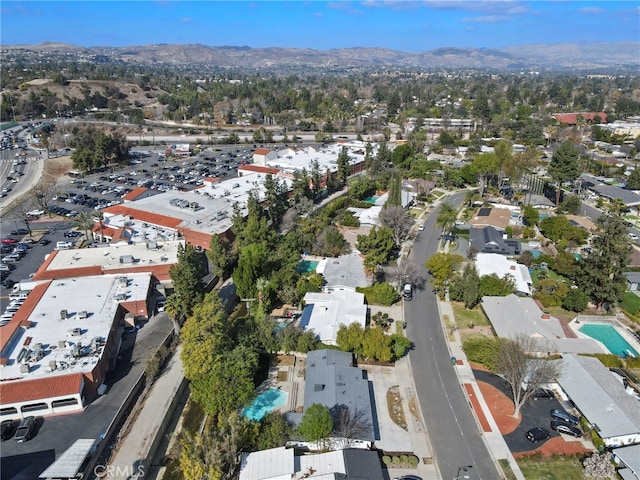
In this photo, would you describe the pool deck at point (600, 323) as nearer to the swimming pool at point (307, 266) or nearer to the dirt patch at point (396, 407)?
the dirt patch at point (396, 407)

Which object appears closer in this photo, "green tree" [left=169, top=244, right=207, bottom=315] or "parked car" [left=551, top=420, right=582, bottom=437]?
"parked car" [left=551, top=420, right=582, bottom=437]

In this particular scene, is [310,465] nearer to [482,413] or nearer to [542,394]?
[482,413]

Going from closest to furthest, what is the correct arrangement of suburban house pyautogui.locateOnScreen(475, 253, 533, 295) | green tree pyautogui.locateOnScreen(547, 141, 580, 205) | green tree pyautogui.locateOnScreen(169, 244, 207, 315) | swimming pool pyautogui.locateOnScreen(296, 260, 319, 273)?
green tree pyautogui.locateOnScreen(169, 244, 207, 315)
suburban house pyautogui.locateOnScreen(475, 253, 533, 295)
swimming pool pyautogui.locateOnScreen(296, 260, 319, 273)
green tree pyautogui.locateOnScreen(547, 141, 580, 205)

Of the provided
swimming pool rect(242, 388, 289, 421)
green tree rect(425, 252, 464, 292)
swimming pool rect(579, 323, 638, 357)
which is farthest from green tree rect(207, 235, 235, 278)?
swimming pool rect(579, 323, 638, 357)

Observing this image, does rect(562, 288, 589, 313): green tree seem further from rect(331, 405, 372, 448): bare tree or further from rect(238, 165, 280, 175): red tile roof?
rect(238, 165, 280, 175): red tile roof

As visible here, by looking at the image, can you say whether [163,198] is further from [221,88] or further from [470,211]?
[221,88]

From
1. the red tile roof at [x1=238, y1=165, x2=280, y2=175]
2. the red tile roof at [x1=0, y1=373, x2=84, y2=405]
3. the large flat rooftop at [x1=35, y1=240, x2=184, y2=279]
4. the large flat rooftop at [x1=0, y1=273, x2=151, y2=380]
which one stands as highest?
the red tile roof at [x1=238, y1=165, x2=280, y2=175]

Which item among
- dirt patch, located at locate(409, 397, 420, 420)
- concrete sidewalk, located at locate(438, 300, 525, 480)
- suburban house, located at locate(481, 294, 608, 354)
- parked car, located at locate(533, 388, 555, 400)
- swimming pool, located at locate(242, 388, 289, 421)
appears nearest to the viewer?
concrete sidewalk, located at locate(438, 300, 525, 480)

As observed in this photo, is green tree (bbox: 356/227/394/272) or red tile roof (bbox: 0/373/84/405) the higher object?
green tree (bbox: 356/227/394/272)
